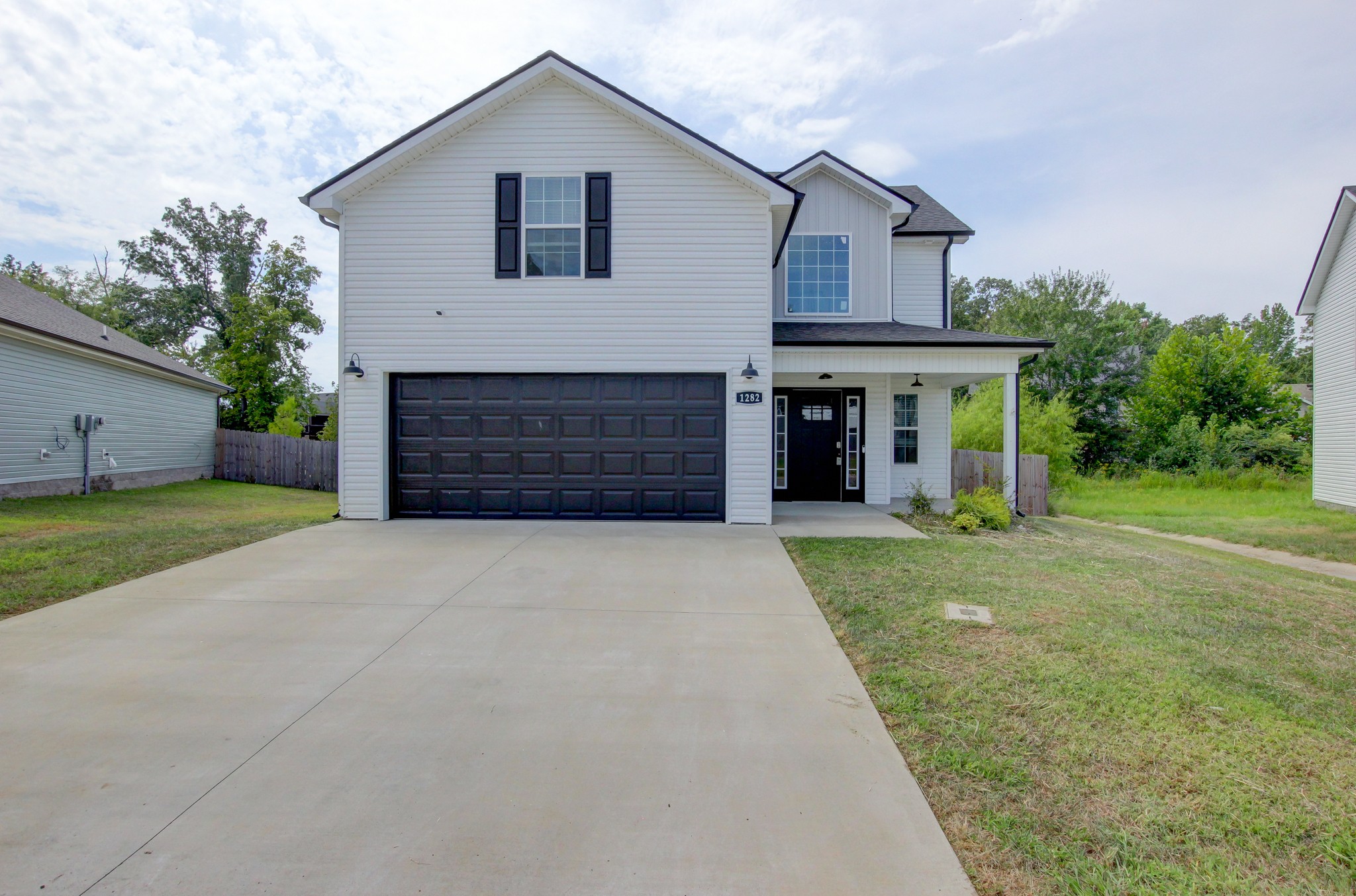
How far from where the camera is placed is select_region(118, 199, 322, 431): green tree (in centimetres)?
2791

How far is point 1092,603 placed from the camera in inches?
223

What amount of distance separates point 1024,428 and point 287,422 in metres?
24.4

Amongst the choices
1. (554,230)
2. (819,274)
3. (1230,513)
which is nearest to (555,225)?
(554,230)

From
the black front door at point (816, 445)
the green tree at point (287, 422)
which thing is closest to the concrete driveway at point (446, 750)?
the black front door at point (816, 445)

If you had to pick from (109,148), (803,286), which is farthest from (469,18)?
(109,148)

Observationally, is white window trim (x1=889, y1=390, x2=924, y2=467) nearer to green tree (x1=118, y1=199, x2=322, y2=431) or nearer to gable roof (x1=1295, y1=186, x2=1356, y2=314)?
gable roof (x1=1295, y1=186, x2=1356, y2=314)

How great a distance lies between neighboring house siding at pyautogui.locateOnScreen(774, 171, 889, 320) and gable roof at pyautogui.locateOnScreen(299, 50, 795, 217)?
2999mm

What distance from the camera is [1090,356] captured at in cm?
2642

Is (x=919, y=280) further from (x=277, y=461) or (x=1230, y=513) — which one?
(x=277, y=461)

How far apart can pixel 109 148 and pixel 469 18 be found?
1836 cm

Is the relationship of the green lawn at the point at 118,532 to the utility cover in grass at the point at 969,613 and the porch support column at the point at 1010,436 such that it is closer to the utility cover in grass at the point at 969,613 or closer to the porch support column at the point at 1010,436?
the utility cover in grass at the point at 969,613

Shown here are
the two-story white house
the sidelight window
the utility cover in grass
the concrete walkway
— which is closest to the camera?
the utility cover in grass

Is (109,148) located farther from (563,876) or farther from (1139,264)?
(1139,264)

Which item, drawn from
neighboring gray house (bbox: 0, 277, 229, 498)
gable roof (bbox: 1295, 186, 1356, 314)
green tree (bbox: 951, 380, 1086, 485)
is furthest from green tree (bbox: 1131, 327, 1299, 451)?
neighboring gray house (bbox: 0, 277, 229, 498)
